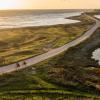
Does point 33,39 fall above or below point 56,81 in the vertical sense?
above

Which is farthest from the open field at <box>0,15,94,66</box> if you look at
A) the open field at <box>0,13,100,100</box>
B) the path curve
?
the open field at <box>0,13,100,100</box>

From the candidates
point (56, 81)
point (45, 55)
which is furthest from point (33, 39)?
point (56, 81)

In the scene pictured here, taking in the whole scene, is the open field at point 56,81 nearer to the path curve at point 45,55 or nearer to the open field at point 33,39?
the path curve at point 45,55

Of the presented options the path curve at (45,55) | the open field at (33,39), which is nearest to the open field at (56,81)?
the path curve at (45,55)

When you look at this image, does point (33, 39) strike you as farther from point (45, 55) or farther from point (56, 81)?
point (56, 81)

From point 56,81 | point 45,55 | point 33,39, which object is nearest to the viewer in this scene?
point 56,81

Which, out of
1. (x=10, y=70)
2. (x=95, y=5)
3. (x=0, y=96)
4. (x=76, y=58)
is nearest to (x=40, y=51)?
(x=76, y=58)

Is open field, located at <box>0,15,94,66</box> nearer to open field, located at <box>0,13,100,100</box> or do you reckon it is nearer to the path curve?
the path curve

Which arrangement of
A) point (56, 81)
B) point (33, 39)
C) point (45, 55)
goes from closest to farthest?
1. point (56, 81)
2. point (45, 55)
3. point (33, 39)
